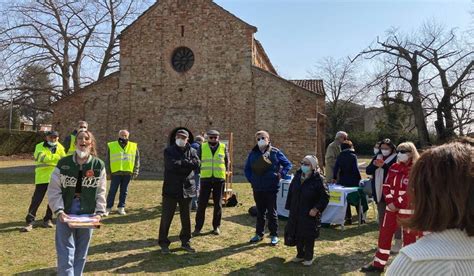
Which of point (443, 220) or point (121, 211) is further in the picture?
point (121, 211)

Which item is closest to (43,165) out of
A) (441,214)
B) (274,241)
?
(274,241)

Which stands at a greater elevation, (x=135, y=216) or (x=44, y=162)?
(x=44, y=162)

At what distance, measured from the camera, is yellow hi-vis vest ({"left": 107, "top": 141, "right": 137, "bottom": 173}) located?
9609 millimetres

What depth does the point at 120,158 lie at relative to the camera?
9617mm

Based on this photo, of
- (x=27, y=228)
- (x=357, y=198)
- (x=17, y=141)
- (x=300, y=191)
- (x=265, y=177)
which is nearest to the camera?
(x=300, y=191)

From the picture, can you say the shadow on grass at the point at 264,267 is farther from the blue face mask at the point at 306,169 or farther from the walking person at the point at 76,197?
the walking person at the point at 76,197

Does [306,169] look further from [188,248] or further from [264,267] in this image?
[188,248]

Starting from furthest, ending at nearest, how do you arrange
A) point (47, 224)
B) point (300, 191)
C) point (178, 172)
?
point (47, 224) < point (178, 172) < point (300, 191)

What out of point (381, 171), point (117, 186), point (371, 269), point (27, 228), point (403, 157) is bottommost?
point (371, 269)

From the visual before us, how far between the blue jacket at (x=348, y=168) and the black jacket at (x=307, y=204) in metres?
3.03

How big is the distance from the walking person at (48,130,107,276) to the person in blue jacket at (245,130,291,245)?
3277mm

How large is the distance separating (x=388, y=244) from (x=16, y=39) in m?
28.3

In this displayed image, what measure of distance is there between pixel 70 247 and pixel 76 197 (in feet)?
1.72

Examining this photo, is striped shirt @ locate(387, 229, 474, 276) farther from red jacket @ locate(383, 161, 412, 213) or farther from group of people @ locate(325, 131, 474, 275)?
red jacket @ locate(383, 161, 412, 213)
